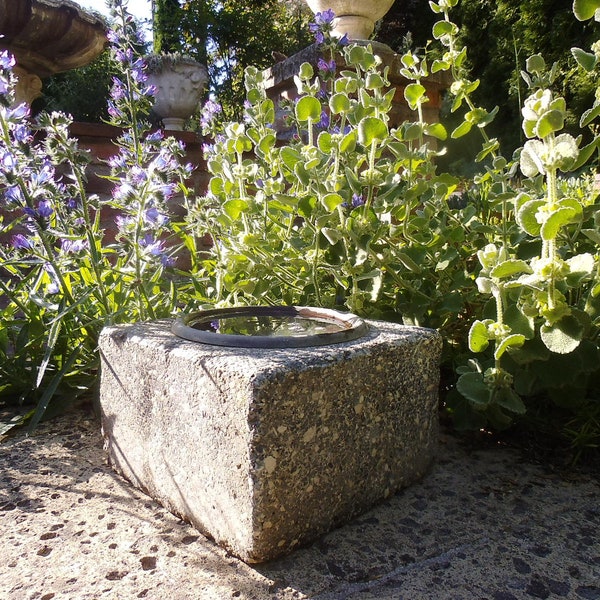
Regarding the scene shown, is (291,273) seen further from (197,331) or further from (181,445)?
(181,445)

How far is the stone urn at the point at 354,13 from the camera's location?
3.46 meters

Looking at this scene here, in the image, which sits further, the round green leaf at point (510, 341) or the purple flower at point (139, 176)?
the purple flower at point (139, 176)

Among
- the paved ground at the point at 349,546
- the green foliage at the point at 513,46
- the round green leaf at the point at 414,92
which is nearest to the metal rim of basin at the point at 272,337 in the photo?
the paved ground at the point at 349,546

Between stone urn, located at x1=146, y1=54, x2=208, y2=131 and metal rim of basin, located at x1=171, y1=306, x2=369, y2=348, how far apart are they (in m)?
3.87

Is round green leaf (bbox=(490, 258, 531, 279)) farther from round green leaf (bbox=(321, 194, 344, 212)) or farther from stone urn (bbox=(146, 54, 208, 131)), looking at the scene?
stone urn (bbox=(146, 54, 208, 131))

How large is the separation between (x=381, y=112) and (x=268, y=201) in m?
0.38

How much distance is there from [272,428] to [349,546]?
0.28 meters

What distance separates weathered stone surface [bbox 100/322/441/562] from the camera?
1.03m

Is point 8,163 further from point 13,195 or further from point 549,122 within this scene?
point 549,122

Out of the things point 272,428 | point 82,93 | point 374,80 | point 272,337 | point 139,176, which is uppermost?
point 82,93

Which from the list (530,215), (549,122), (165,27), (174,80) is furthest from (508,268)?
(165,27)

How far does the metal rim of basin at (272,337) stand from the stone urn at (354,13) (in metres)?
2.51

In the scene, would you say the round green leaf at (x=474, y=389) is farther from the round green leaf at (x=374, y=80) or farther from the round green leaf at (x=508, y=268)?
the round green leaf at (x=374, y=80)

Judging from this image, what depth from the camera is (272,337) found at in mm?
1204
